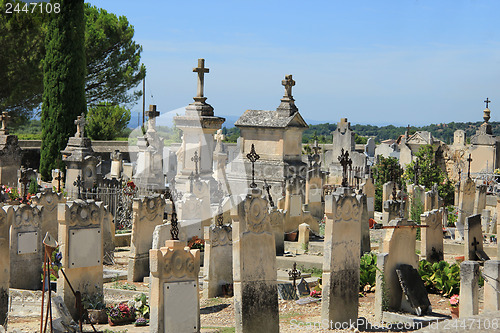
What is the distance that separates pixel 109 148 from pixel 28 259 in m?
24.3

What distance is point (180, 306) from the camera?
754 centimetres

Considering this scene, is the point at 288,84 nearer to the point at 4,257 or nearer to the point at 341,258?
the point at 341,258

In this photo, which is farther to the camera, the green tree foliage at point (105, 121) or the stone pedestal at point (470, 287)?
the green tree foliage at point (105, 121)

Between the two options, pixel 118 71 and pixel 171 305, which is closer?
pixel 171 305

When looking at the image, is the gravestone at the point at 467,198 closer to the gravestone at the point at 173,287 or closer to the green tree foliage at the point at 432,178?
the green tree foliage at the point at 432,178

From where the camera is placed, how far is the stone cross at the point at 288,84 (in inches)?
854

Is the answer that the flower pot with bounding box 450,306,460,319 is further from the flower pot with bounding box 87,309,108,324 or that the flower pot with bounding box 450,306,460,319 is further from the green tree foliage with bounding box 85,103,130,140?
the green tree foliage with bounding box 85,103,130,140

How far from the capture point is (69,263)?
966 centimetres

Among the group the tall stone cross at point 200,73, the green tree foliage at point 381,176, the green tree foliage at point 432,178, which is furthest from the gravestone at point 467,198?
the tall stone cross at point 200,73

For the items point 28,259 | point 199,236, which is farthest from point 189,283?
point 199,236

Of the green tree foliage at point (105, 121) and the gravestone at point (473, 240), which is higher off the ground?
the green tree foliage at point (105, 121)

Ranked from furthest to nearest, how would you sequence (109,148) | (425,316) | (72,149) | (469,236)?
(109,148)
(72,149)
(469,236)
(425,316)

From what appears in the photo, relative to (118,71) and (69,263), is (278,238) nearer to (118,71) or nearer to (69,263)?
(69,263)

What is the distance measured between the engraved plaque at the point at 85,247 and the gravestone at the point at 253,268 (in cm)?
263
